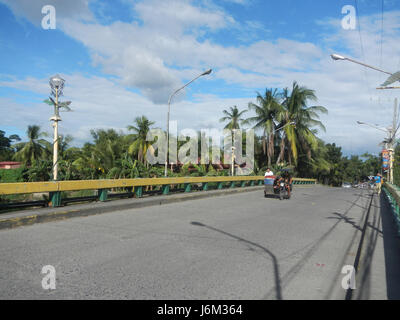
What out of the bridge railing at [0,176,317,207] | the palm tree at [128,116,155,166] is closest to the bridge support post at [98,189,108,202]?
the bridge railing at [0,176,317,207]

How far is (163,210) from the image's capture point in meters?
→ 11.1

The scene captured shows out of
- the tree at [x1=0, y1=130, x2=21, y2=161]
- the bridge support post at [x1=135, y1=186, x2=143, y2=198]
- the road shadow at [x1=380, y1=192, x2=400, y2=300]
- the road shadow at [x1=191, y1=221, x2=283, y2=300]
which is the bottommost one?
the road shadow at [x1=380, y1=192, x2=400, y2=300]

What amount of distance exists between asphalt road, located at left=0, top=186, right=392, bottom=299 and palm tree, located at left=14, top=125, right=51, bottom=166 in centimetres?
4769

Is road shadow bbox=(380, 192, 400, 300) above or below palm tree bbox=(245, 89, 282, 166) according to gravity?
below

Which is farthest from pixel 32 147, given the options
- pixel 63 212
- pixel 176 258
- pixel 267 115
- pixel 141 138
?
pixel 176 258

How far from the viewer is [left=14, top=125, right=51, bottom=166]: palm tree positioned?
5078 centimetres

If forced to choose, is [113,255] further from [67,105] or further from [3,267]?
[67,105]

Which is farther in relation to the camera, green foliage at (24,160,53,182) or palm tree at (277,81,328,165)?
palm tree at (277,81,328,165)

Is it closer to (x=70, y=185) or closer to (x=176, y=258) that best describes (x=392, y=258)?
(x=176, y=258)

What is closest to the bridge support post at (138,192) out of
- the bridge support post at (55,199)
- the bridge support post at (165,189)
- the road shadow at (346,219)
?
the bridge support post at (165,189)

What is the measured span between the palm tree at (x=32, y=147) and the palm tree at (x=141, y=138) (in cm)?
1974

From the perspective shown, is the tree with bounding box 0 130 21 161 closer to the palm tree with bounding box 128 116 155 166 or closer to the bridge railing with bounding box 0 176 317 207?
the palm tree with bounding box 128 116 155 166
